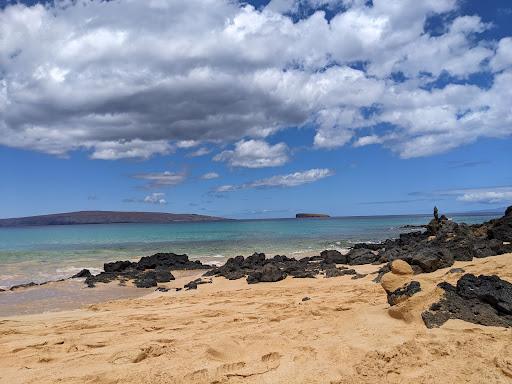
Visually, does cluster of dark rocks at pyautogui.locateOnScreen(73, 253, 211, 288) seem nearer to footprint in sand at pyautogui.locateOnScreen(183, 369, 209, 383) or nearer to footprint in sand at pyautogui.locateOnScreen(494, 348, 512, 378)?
footprint in sand at pyautogui.locateOnScreen(183, 369, 209, 383)

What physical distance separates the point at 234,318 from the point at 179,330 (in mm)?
1177

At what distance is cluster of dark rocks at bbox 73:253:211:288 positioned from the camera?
17773 mm

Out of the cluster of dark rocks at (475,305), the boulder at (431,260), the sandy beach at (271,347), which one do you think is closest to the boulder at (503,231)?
the boulder at (431,260)

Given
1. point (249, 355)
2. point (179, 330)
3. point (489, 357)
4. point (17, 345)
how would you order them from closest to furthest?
point (489, 357) < point (249, 355) < point (17, 345) < point (179, 330)

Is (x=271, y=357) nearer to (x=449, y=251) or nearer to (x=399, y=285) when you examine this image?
(x=399, y=285)

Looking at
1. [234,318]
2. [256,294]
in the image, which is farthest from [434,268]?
[234,318]

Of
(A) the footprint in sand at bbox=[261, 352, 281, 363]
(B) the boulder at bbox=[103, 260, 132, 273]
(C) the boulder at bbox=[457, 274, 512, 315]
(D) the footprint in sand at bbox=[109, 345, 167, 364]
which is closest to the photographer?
(A) the footprint in sand at bbox=[261, 352, 281, 363]

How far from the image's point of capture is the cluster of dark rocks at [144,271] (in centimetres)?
1777

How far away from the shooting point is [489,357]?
4934 millimetres

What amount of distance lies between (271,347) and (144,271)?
17.1 m

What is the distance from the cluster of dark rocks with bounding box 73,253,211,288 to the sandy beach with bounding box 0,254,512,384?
8.59 meters

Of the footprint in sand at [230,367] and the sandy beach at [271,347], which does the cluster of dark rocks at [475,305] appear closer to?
the sandy beach at [271,347]

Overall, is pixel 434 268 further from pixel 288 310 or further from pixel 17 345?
pixel 17 345

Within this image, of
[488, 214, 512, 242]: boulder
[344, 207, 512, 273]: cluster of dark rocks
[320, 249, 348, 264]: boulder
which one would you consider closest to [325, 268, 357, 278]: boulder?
[344, 207, 512, 273]: cluster of dark rocks
